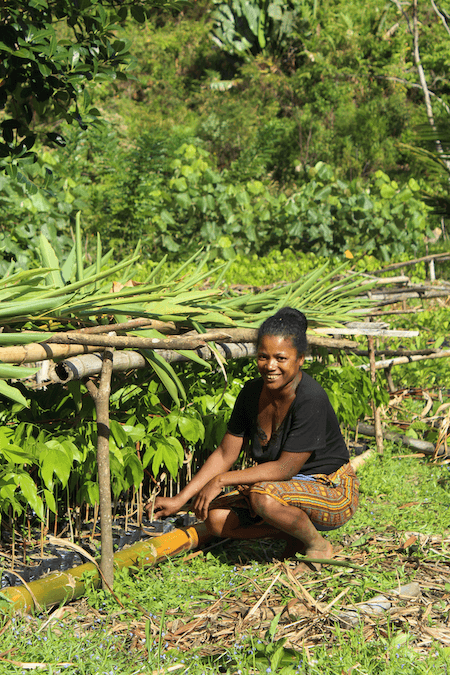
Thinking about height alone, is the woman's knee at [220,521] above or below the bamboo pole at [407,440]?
above

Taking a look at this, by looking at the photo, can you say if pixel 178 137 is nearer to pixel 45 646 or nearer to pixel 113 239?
pixel 113 239

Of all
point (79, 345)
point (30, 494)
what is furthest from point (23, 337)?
point (30, 494)

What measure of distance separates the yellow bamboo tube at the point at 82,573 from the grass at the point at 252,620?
4 cm

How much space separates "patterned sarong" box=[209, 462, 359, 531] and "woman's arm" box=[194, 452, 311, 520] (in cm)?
3

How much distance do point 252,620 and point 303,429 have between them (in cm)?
70

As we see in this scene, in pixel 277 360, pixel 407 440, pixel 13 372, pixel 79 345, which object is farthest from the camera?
pixel 407 440

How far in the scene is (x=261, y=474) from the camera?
7.95 ft

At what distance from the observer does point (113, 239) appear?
8312mm

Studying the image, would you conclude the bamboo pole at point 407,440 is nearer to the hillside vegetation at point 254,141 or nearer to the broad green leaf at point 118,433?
the broad green leaf at point 118,433

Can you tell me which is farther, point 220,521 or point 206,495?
point 220,521

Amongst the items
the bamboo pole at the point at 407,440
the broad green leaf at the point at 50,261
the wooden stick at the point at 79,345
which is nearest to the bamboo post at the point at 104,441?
the wooden stick at the point at 79,345

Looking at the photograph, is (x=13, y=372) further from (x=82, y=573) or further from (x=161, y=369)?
(x=82, y=573)

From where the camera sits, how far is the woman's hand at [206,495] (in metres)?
2.41

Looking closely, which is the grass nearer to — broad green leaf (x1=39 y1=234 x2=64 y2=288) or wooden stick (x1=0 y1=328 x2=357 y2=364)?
wooden stick (x1=0 y1=328 x2=357 y2=364)
